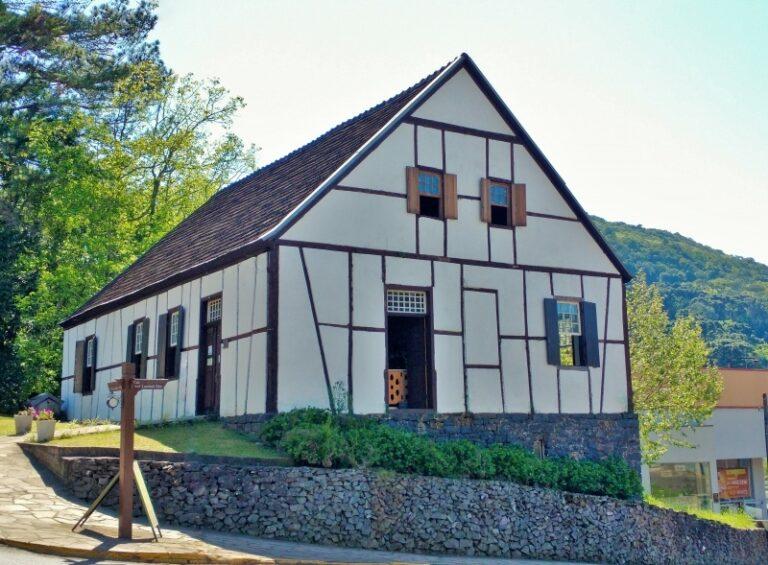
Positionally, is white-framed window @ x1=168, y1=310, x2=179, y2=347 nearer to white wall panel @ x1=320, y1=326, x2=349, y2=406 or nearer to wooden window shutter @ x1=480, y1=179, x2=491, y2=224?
white wall panel @ x1=320, y1=326, x2=349, y2=406

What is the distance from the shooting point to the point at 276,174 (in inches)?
1016

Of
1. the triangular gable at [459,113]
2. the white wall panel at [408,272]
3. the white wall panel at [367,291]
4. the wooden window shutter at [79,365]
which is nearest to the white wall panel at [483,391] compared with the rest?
the white wall panel at [408,272]

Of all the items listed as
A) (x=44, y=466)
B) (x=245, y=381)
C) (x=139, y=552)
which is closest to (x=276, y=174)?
(x=245, y=381)

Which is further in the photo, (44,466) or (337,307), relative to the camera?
(337,307)

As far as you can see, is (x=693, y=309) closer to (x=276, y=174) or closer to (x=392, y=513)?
(x=276, y=174)

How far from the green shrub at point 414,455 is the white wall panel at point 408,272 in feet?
11.1

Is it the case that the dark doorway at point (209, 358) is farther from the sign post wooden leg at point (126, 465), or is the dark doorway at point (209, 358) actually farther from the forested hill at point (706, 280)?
the forested hill at point (706, 280)

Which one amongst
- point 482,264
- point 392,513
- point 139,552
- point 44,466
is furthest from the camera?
point 482,264

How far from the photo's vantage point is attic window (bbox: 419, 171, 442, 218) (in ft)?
71.5

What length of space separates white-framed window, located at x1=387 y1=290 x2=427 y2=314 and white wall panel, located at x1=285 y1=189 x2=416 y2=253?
3.17 feet

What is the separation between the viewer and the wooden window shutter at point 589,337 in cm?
2352

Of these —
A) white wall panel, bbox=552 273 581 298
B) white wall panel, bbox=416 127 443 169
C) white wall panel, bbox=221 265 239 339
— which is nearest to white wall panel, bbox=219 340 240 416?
white wall panel, bbox=221 265 239 339

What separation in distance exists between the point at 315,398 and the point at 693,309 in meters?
87.9

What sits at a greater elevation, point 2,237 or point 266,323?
point 2,237
